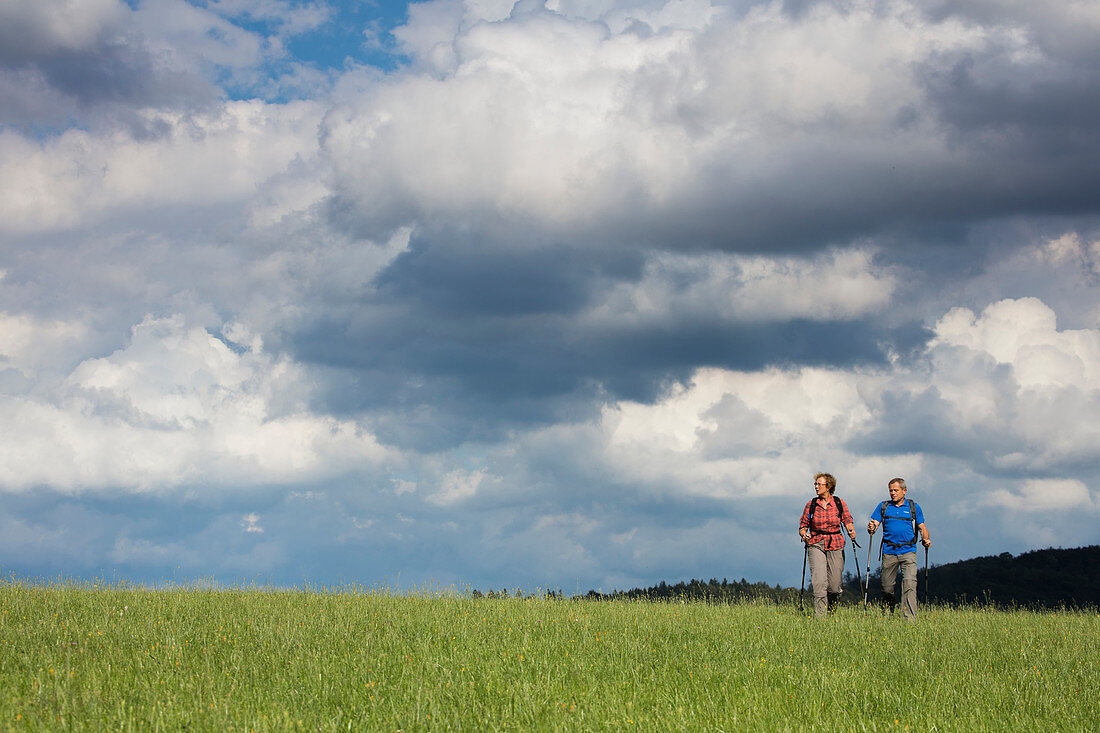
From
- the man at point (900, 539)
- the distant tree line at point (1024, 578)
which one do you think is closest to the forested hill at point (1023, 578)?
the distant tree line at point (1024, 578)

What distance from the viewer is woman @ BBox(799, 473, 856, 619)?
1522 centimetres

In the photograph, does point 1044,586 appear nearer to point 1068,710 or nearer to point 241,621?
point 1068,710

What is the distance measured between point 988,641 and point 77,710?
12.3m

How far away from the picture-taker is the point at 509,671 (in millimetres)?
8836

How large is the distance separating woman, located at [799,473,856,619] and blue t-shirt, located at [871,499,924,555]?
0.68m

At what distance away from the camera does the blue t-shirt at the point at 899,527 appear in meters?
15.2

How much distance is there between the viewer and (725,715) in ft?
24.0

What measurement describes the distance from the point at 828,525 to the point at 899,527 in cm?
134

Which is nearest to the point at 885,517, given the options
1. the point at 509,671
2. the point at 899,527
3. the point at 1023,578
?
the point at 899,527

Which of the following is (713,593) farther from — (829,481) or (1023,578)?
(1023,578)

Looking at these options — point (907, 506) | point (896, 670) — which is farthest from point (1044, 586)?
point (896, 670)

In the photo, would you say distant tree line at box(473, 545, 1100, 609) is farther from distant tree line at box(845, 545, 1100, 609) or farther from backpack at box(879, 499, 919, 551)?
backpack at box(879, 499, 919, 551)

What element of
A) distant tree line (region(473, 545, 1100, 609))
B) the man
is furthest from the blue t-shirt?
distant tree line (region(473, 545, 1100, 609))

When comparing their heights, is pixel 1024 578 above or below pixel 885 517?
below
